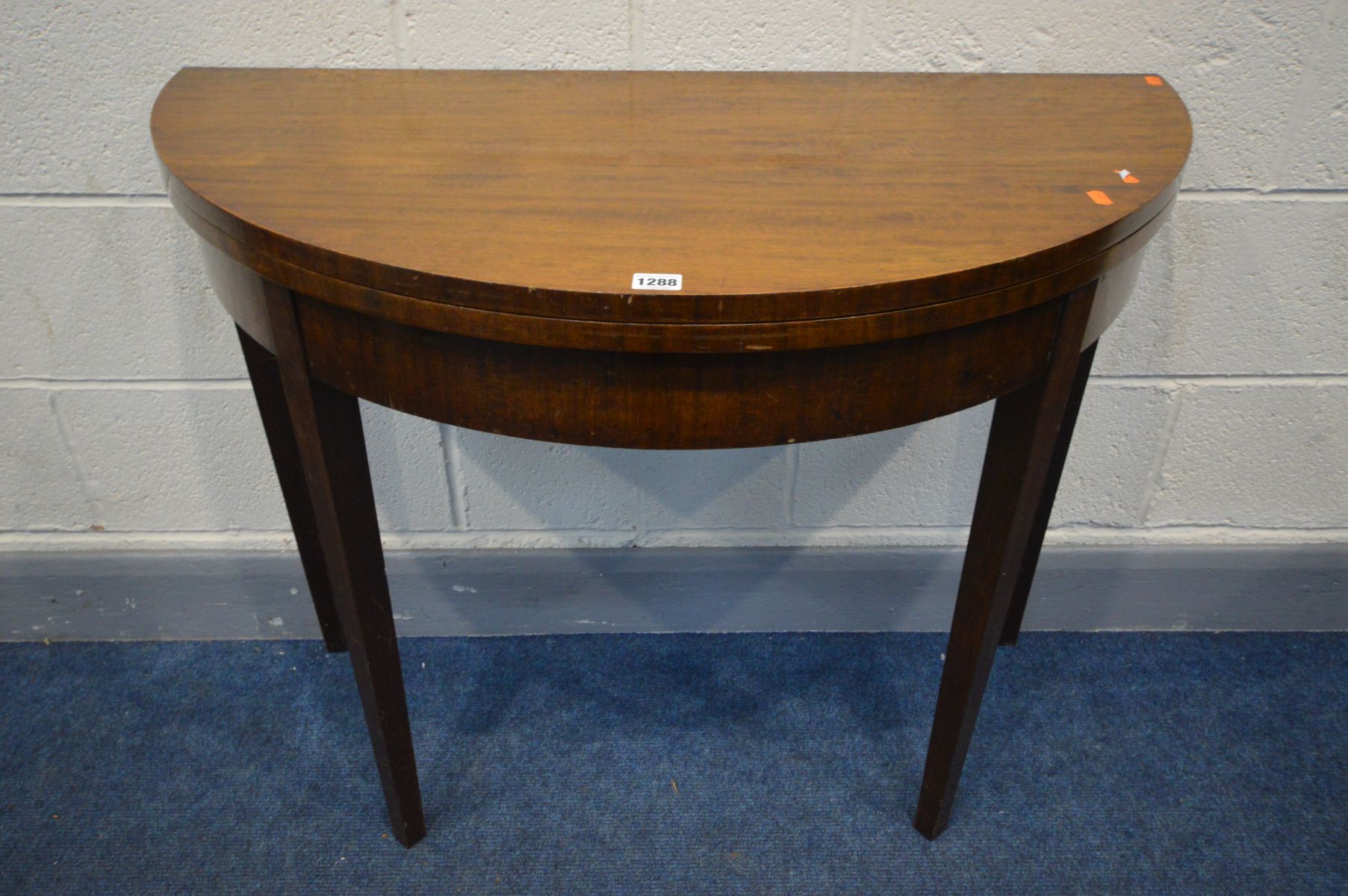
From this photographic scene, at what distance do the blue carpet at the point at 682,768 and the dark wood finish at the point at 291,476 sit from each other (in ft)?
0.26

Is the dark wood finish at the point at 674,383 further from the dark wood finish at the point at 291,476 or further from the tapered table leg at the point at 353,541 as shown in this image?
the dark wood finish at the point at 291,476

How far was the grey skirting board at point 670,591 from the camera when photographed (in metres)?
1.41

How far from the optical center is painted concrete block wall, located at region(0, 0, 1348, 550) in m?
1.06

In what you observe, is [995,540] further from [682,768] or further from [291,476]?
[291,476]

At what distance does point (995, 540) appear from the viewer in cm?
92

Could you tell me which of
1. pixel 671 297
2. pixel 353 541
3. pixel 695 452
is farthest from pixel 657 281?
pixel 695 452

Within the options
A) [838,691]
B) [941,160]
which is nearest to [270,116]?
[941,160]

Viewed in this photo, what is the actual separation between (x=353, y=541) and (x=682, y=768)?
544mm

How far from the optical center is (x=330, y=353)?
74 cm

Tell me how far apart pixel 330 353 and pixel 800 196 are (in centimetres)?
35

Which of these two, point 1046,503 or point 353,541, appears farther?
point 1046,503

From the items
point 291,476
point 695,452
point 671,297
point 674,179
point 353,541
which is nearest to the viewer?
point 671,297

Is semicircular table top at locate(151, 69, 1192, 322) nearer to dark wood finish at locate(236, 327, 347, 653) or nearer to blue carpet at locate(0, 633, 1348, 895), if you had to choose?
dark wood finish at locate(236, 327, 347, 653)

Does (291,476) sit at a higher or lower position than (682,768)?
higher
